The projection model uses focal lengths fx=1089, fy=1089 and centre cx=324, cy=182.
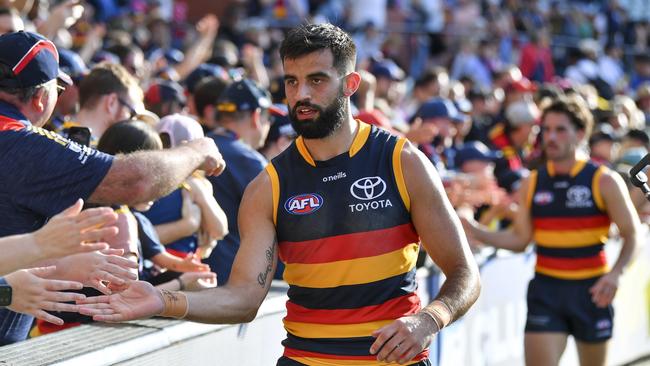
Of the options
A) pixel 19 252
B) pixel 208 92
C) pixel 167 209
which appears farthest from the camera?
pixel 208 92

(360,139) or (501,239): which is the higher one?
(360,139)

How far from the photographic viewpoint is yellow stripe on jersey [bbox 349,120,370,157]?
4520 mm

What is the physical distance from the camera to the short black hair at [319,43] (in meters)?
4.46

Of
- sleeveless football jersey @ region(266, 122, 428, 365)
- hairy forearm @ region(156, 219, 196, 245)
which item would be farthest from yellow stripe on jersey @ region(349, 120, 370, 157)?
hairy forearm @ region(156, 219, 196, 245)

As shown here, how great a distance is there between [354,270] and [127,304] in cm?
96

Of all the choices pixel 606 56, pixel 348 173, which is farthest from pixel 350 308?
pixel 606 56

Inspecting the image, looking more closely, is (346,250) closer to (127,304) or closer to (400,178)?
(400,178)

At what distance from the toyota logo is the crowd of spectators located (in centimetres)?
96

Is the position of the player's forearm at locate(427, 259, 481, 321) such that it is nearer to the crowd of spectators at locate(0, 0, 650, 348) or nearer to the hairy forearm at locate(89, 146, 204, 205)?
the hairy forearm at locate(89, 146, 204, 205)

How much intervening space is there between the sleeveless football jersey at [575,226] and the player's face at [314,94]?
12.7 ft

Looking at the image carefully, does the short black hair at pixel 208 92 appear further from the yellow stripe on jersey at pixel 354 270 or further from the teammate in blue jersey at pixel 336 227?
the yellow stripe on jersey at pixel 354 270

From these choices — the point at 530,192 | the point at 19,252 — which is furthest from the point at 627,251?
the point at 19,252

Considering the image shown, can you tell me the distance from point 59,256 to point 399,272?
A: 1434 mm

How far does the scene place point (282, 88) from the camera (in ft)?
31.5
